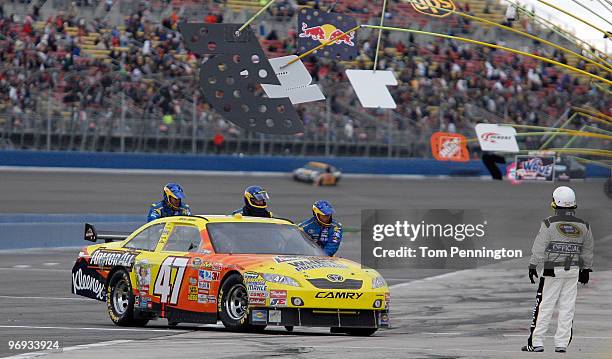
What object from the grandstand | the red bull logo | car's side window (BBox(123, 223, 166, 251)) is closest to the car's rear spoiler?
car's side window (BBox(123, 223, 166, 251))

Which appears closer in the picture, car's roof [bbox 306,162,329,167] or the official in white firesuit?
the official in white firesuit

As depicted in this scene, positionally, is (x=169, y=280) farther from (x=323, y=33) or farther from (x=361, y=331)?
(x=323, y=33)

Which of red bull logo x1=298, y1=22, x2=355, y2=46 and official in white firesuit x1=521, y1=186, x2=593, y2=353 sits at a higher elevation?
red bull logo x1=298, y1=22, x2=355, y2=46

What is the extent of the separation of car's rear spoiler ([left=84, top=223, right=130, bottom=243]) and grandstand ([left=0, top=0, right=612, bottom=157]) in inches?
732

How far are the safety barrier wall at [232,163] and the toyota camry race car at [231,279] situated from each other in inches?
866

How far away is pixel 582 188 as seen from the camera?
28250 mm

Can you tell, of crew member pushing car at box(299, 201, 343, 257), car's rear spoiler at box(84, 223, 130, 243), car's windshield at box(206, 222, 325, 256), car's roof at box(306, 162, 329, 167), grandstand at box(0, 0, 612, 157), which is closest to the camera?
car's windshield at box(206, 222, 325, 256)

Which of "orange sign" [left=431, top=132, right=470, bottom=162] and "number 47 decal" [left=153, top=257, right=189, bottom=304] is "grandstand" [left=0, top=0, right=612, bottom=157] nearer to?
"orange sign" [left=431, top=132, right=470, bottom=162]

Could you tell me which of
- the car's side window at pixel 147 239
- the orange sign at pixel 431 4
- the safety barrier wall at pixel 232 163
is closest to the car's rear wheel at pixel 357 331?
the car's side window at pixel 147 239

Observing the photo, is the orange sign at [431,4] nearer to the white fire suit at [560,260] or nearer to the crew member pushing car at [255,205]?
the white fire suit at [560,260]

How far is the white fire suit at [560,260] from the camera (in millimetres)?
10492

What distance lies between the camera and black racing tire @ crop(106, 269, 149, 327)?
12883 millimetres

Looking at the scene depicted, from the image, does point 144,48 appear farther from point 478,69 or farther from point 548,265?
point 548,265

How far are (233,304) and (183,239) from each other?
48.4 inches
